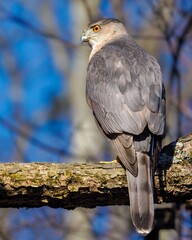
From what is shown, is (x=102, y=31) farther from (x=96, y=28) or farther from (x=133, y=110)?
(x=133, y=110)

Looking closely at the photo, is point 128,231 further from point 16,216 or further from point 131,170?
point 131,170

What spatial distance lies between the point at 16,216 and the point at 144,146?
137 inches

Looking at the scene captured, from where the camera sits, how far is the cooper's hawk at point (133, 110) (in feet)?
17.2

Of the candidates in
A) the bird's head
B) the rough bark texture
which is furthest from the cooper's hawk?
the bird's head

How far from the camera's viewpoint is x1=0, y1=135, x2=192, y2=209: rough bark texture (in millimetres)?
5137

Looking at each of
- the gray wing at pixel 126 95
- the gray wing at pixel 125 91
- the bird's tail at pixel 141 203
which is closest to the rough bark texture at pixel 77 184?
the bird's tail at pixel 141 203

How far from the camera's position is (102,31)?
7.49 m

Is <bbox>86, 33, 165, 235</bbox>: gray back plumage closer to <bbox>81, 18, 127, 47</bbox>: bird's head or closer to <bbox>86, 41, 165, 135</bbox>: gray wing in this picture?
<bbox>86, 41, 165, 135</bbox>: gray wing

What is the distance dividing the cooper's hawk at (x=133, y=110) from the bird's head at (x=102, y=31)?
60 cm

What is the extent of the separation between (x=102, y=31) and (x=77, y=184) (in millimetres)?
2697

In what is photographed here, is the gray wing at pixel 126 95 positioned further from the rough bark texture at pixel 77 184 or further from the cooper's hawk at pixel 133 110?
the rough bark texture at pixel 77 184

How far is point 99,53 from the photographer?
21.8 ft

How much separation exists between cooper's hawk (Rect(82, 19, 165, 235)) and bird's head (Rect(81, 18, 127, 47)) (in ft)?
1.96

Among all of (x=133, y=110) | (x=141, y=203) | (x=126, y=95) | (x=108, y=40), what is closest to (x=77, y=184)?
(x=141, y=203)
